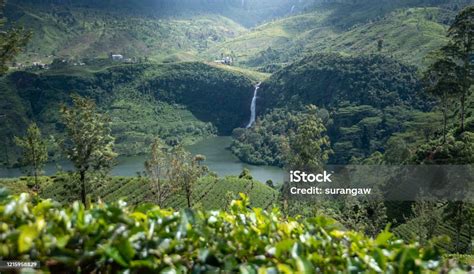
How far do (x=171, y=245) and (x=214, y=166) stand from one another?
3074 inches

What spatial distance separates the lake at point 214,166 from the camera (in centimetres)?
7397

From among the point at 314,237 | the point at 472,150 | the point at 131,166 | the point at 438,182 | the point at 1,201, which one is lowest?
the point at 131,166

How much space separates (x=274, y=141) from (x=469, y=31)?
61.6m

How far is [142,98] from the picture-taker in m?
116

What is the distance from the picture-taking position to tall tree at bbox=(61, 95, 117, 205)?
1803cm

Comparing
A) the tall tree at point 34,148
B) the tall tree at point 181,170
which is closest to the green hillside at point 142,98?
the tall tree at point 181,170

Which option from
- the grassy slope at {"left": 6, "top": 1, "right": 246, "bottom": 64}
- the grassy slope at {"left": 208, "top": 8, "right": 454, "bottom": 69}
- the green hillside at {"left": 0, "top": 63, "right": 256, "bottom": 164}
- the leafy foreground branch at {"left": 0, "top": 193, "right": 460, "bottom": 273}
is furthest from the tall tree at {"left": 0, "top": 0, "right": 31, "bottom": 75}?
the grassy slope at {"left": 6, "top": 1, "right": 246, "bottom": 64}

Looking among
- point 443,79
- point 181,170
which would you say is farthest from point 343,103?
point 181,170

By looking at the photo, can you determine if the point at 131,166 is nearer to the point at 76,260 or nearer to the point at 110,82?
the point at 110,82

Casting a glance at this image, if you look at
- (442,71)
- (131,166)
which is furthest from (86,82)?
(442,71)

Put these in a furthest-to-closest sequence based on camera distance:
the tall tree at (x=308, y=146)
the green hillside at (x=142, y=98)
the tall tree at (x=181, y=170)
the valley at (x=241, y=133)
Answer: the green hillside at (x=142, y=98), the tall tree at (x=181, y=170), the tall tree at (x=308, y=146), the valley at (x=241, y=133)

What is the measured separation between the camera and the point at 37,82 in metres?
106

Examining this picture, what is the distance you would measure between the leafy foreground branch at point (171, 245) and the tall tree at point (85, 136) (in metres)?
17.1

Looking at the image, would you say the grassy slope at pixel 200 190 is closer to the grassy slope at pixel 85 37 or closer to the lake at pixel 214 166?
the lake at pixel 214 166
